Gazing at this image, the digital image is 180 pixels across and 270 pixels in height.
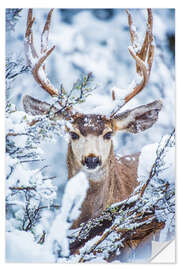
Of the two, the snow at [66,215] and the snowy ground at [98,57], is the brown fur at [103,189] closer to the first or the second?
the snowy ground at [98,57]

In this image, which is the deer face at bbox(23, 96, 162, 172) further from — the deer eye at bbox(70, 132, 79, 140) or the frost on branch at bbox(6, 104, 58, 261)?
the frost on branch at bbox(6, 104, 58, 261)

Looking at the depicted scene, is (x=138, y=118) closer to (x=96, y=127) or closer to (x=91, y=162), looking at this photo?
(x=96, y=127)

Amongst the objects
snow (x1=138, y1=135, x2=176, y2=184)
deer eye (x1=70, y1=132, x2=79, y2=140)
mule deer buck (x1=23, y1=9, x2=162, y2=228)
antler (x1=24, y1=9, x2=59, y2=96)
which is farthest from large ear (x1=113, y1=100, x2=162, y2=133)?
antler (x1=24, y1=9, x2=59, y2=96)

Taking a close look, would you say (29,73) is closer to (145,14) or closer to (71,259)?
(145,14)

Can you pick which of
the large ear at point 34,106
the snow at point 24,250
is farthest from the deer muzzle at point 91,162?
the snow at point 24,250

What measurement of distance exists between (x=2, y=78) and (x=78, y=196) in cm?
93

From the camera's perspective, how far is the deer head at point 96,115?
245 centimetres

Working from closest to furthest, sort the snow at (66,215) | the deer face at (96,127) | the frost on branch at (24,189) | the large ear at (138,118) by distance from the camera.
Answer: the snow at (66,215), the frost on branch at (24,189), the deer face at (96,127), the large ear at (138,118)

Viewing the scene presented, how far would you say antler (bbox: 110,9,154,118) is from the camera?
2484 mm

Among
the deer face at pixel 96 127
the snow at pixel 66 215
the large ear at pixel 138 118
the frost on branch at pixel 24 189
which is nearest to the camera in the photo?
the snow at pixel 66 215

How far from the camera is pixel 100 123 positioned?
2.51m

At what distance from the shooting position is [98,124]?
2.50m

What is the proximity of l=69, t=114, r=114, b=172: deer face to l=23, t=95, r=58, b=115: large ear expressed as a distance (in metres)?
0.20
